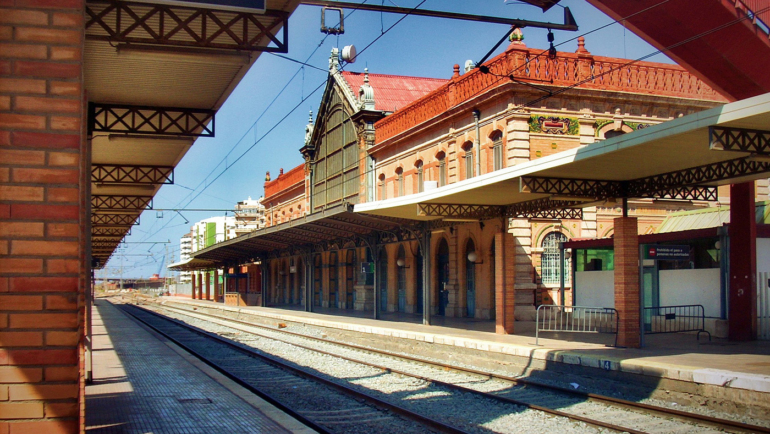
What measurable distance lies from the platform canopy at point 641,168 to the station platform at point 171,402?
283 inches

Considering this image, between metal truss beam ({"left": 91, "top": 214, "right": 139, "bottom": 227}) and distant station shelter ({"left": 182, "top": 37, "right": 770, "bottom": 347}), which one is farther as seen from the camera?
metal truss beam ({"left": 91, "top": 214, "right": 139, "bottom": 227})

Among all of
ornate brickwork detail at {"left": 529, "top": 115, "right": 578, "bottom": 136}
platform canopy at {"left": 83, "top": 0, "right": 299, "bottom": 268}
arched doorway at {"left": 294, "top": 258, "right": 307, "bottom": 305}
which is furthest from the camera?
arched doorway at {"left": 294, "top": 258, "right": 307, "bottom": 305}

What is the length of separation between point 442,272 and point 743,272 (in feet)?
47.6

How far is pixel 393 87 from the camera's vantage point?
132 ft

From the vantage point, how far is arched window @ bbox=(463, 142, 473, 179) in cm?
2580

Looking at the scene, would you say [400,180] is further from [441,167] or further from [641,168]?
[641,168]

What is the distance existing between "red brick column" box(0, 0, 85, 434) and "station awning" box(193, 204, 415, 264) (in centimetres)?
1886

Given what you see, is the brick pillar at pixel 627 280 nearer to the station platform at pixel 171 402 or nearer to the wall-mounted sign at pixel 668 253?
the wall-mounted sign at pixel 668 253

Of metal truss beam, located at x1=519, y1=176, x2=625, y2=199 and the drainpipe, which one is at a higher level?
the drainpipe

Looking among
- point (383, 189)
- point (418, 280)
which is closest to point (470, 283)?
point (418, 280)

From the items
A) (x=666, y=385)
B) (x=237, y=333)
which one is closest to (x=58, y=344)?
(x=666, y=385)

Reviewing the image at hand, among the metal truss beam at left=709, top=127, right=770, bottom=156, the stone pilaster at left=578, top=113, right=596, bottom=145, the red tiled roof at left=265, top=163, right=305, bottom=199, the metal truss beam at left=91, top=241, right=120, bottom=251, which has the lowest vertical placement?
the metal truss beam at left=91, top=241, right=120, bottom=251

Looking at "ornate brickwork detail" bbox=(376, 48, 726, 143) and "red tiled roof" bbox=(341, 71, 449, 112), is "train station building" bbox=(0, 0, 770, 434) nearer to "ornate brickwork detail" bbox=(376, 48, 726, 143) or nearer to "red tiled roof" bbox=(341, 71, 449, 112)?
"ornate brickwork detail" bbox=(376, 48, 726, 143)

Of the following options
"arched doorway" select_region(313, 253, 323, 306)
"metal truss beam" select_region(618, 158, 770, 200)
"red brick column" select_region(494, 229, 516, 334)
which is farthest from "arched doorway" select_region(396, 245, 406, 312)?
"metal truss beam" select_region(618, 158, 770, 200)
